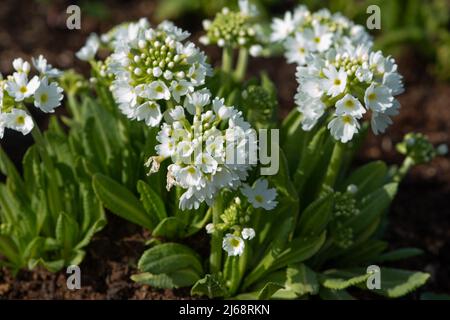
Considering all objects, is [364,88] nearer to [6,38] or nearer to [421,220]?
[421,220]

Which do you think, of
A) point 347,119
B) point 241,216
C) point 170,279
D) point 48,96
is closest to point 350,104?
point 347,119

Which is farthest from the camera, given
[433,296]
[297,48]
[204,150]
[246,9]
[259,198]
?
[433,296]

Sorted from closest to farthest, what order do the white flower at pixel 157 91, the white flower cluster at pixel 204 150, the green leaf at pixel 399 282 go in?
the white flower cluster at pixel 204 150
the white flower at pixel 157 91
the green leaf at pixel 399 282

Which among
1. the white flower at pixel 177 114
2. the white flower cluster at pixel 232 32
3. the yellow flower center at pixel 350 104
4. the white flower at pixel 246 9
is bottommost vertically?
the white flower at pixel 177 114

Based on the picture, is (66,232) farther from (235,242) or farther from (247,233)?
(247,233)

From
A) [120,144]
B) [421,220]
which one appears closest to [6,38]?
[120,144]

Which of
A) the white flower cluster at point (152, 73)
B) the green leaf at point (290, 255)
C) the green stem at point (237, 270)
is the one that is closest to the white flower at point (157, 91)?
the white flower cluster at point (152, 73)

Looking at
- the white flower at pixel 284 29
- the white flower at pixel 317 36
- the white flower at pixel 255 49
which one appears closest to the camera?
the white flower at pixel 317 36

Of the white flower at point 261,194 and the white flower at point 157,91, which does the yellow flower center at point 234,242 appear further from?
the white flower at point 157,91
